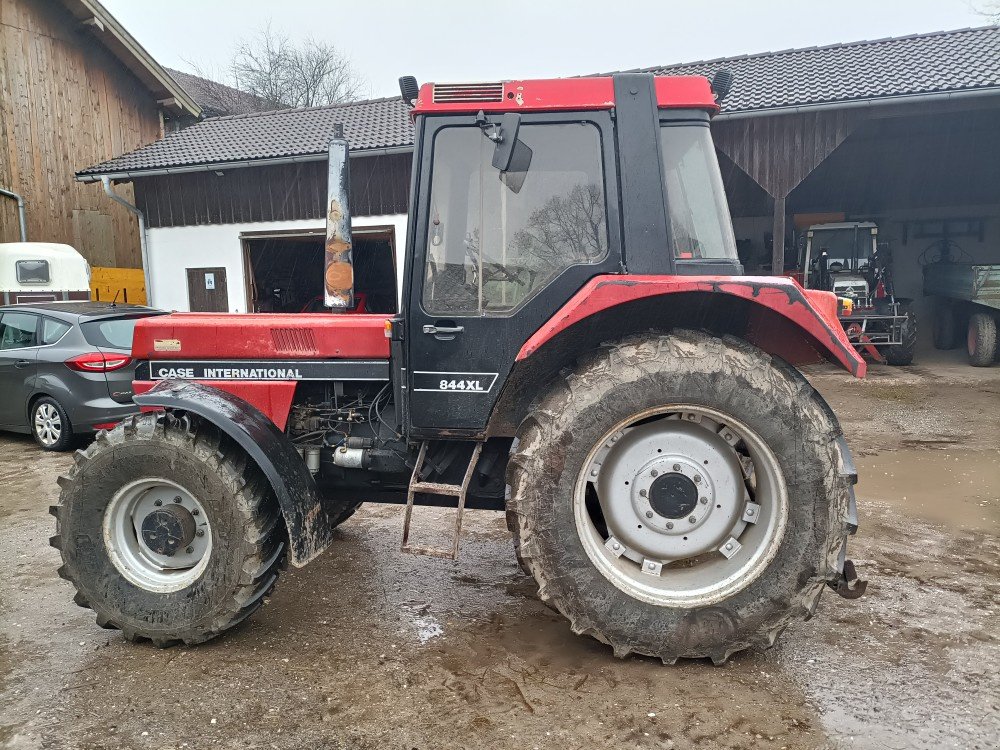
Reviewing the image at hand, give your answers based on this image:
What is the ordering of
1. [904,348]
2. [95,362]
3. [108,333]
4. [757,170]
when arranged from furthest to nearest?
1. [904,348]
2. [757,170]
3. [108,333]
4. [95,362]

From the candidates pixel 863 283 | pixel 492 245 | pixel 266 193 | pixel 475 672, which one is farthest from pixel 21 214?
pixel 863 283

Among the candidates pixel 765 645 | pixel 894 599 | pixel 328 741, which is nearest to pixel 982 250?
pixel 894 599

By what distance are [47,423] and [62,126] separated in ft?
37.7

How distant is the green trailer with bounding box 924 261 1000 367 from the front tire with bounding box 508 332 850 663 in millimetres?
12354

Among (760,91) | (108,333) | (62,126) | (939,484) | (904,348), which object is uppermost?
A: (62,126)

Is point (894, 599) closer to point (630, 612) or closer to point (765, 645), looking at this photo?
point (765, 645)

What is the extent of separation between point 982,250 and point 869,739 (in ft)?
59.8

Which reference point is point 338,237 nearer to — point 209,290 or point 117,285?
point 209,290

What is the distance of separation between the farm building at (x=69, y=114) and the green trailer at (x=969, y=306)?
18.4 m

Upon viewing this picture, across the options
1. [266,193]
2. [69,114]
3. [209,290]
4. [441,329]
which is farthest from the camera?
[69,114]

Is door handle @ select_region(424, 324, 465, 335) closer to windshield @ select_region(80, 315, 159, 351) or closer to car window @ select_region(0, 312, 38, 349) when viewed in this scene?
windshield @ select_region(80, 315, 159, 351)

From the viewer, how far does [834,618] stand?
3248 millimetres

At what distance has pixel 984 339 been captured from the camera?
1252 centimetres

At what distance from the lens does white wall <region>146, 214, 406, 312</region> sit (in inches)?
546
